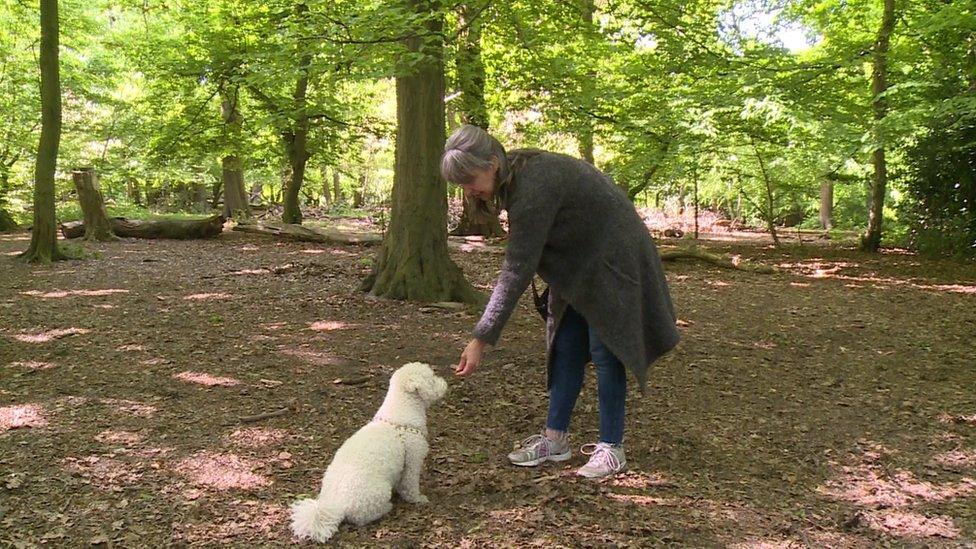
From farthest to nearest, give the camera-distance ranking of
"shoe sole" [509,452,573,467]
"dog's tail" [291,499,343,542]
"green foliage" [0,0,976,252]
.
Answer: "green foliage" [0,0,976,252] → "shoe sole" [509,452,573,467] → "dog's tail" [291,499,343,542]

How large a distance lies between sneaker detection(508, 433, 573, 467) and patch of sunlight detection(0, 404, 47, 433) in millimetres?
2539

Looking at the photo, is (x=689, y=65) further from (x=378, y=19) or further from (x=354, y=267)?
(x=354, y=267)

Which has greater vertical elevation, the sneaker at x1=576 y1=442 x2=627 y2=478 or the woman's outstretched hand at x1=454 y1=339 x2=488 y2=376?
the woman's outstretched hand at x1=454 y1=339 x2=488 y2=376

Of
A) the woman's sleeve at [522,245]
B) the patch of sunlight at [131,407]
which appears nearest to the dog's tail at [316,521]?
the woman's sleeve at [522,245]

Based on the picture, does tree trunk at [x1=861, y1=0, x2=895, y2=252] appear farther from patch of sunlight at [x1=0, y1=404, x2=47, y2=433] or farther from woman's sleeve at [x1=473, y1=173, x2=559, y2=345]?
patch of sunlight at [x1=0, y1=404, x2=47, y2=433]

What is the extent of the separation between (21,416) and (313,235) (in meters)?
10.1

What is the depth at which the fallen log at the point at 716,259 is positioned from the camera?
1042cm

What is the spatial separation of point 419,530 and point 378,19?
4.28 m

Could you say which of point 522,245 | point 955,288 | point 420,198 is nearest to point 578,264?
point 522,245

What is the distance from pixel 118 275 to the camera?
8.04 metres

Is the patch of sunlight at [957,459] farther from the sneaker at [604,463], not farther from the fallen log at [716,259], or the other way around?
the fallen log at [716,259]

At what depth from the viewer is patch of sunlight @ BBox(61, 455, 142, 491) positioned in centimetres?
280

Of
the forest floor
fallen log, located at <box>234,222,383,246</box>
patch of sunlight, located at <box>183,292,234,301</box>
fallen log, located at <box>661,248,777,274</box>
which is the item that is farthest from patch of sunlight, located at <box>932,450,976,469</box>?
fallen log, located at <box>234,222,383,246</box>

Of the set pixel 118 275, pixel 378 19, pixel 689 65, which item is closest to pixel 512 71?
pixel 689 65
